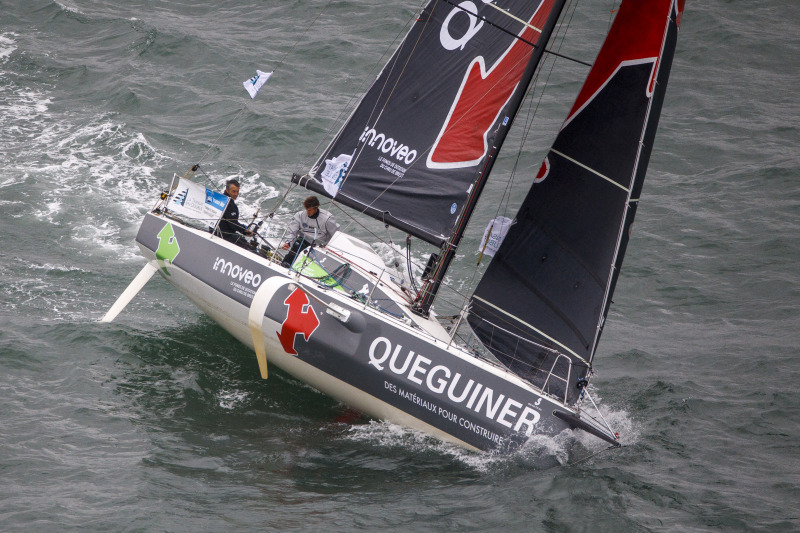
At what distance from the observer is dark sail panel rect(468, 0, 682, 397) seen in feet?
30.0

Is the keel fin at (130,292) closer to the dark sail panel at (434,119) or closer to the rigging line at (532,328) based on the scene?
the dark sail panel at (434,119)

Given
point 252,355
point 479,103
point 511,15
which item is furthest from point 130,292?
point 511,15

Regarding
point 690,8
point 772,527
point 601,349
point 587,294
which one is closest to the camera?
point 772,527

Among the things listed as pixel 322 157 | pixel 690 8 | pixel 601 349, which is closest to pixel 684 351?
pixel 601 349

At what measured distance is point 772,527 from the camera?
8.23 meters

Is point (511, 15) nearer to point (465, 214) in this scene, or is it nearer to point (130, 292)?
point (465, 214)

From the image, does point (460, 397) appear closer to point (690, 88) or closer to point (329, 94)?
point (329, 94)

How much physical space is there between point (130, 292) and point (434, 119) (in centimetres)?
432

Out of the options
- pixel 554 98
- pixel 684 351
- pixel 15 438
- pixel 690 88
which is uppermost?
pixel 690 88

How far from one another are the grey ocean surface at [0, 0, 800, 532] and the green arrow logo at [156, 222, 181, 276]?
1.23 meters

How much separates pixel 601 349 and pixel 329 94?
877cm

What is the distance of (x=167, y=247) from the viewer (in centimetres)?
1032

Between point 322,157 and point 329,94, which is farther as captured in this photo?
point 329,94

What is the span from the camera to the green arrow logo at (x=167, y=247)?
33.7 feet
